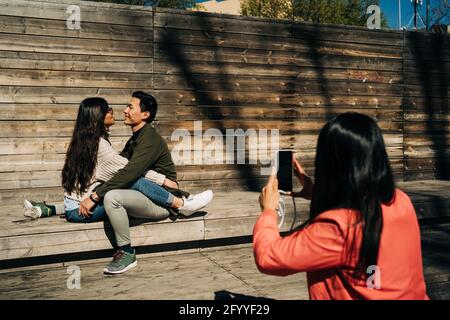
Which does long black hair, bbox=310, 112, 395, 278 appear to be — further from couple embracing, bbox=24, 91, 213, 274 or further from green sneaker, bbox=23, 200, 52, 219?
green sneaker, bbox=23, 200, 52, 219

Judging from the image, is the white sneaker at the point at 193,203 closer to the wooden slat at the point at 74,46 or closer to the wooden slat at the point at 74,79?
the wooden slat at the point at 74,79

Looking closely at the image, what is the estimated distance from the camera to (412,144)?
834 centimetres

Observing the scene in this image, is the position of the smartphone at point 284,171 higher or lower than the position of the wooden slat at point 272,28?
lower

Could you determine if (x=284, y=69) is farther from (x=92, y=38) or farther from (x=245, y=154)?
(x=92, y=38)

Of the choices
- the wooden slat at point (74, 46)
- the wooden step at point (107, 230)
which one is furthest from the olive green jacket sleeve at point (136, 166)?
the wooden slat at point (74, 46)

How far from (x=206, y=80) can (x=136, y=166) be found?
2910mm

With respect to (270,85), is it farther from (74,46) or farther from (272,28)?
(74,46)

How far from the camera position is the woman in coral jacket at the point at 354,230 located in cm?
163

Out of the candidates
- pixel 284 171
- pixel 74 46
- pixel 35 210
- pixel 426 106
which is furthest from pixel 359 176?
pixel 426 106

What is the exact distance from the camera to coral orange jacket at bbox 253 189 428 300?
163 centimetres

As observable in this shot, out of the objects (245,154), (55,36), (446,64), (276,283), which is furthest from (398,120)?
(55,36)

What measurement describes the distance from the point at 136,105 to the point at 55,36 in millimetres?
2132

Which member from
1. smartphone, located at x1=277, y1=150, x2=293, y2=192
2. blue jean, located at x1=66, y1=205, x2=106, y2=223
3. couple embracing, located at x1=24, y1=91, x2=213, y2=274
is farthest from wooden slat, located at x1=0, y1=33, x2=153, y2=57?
smartphone, located at x1=277, y1=150, x2=293, y2=192

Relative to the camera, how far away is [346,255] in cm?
165
